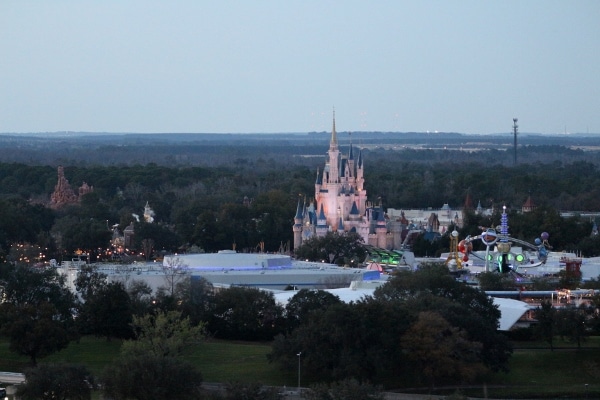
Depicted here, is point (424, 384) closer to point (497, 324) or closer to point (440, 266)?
point (497, 324)

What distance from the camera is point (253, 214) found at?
4454 inches

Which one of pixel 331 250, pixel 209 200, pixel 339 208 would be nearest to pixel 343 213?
pixel 339 208

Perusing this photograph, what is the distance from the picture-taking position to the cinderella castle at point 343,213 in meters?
105

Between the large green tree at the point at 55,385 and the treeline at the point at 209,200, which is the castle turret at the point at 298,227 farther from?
the large green tree at the point at 55,385

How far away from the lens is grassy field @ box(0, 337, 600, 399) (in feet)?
183

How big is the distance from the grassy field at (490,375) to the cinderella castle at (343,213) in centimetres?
3976

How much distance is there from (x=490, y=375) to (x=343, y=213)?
48.8 m

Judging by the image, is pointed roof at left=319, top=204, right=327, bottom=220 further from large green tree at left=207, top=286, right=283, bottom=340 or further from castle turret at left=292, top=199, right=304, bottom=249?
large green tree at left=207, top=286, right=283, bottom=340

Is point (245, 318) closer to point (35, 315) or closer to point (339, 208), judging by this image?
point (35, 315)

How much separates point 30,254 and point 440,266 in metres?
26.6

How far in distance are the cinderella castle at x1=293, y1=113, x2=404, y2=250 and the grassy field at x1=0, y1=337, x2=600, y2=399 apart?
39765mm

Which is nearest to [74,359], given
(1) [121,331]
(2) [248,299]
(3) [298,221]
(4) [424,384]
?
(1) [121,331]

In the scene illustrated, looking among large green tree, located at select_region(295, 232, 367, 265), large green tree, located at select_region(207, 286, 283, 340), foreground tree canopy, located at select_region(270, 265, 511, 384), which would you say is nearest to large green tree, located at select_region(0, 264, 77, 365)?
large green tree, located at select_region(207, 286, 283, 340)

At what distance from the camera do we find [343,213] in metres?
106
